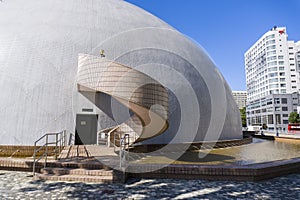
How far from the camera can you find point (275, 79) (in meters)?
58.7

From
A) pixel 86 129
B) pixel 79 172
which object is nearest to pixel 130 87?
pixel 79 172

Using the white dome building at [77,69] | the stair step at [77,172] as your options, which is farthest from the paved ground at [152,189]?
the white dome building at [77,69]

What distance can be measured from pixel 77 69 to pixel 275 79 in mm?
63061

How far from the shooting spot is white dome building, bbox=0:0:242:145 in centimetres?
864

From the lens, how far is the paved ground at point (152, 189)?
427 centimetres

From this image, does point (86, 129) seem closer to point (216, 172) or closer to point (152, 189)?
point (152, 189)

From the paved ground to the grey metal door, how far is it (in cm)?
408

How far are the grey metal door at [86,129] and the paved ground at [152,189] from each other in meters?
4.08

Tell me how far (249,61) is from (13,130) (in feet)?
263

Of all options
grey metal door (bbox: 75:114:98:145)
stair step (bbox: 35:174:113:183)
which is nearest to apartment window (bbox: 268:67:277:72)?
grey metal door (bbox: 75:114:98:145)

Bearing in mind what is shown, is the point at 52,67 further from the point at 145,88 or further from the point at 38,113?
the point at 145,88

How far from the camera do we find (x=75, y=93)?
9109mm

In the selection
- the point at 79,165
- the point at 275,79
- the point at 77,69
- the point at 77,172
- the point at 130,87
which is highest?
the point at 275,79

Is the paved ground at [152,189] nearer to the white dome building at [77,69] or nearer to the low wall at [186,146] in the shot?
the white dome building at [77,69]
